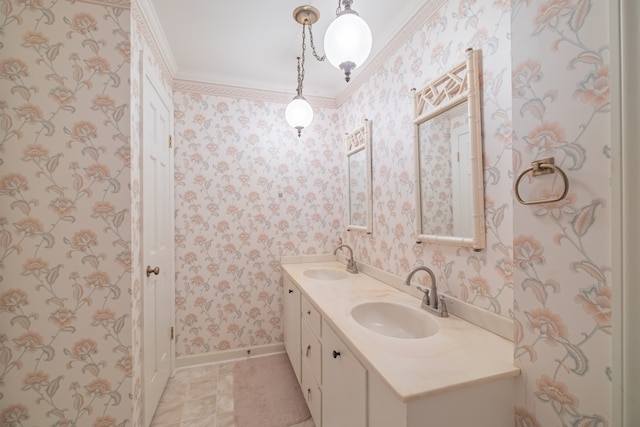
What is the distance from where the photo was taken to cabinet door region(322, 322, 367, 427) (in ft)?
3.10

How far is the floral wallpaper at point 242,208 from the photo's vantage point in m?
2.22

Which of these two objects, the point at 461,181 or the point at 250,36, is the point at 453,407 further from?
the point at 250,36

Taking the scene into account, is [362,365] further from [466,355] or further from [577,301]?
[577,301]

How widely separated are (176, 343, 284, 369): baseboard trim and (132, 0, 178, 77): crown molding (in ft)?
7.68

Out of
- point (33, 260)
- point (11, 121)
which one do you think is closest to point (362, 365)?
point (33, 260)

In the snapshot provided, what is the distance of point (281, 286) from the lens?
2.45 m

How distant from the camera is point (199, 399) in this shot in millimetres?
1846

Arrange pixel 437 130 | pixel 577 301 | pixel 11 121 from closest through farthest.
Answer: pixel 577 301
pixel 11 121
pixel 437 130

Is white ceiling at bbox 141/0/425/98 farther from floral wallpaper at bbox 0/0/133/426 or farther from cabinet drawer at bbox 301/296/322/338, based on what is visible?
cabinet drawer at bbox 301/296/322/338

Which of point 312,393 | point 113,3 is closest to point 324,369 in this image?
point 312,393

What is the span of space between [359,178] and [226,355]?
1.91 m

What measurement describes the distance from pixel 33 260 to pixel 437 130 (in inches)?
79.3

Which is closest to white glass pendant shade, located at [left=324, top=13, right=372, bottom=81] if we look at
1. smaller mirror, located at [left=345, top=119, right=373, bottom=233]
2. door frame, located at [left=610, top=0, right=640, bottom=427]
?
door frame, located at [left=610, top=0, right=640, bottom=427]

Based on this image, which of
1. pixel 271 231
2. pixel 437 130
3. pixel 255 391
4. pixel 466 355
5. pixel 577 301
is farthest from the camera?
pixel 271 231
